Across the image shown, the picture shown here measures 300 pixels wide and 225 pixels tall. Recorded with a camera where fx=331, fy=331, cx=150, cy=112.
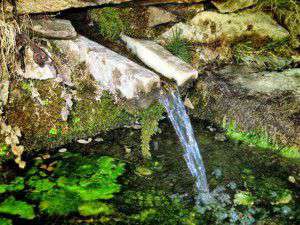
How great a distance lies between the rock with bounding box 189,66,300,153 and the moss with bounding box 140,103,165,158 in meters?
1.06

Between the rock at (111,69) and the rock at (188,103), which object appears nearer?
the rock at (111,69)

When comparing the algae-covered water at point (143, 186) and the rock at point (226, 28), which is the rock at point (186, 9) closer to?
the rock at point (226, 28)

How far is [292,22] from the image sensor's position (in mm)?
6180

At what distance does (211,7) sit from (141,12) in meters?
1.35

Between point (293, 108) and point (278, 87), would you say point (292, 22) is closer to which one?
point (278, 87)

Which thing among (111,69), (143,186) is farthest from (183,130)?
(111,69)

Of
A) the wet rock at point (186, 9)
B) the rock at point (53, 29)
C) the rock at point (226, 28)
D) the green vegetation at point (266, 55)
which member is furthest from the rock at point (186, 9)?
the rock at point (53, 29)

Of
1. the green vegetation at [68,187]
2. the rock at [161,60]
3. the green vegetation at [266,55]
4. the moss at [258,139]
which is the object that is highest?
the rock at [161,60]

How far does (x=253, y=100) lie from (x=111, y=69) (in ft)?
7.28

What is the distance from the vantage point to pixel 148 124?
15.6 feet

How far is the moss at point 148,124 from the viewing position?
4.65 meters

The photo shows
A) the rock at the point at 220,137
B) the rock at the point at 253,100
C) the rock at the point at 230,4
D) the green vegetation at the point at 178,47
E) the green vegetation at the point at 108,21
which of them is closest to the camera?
the rock at the point at 253,100

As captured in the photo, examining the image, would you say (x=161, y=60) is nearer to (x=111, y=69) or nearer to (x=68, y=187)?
(x=111, y=69)

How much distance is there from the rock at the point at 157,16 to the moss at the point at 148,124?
73.9 inches
